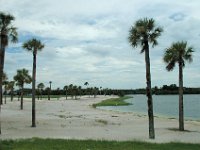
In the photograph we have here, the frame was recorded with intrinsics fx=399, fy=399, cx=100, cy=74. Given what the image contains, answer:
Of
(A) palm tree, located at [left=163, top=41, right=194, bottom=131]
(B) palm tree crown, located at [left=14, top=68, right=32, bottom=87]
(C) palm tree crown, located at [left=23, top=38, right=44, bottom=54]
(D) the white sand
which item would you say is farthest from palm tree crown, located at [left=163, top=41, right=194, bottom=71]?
(B) palm tree crown, located at [left=14, top=68, right=32, bottom=87]

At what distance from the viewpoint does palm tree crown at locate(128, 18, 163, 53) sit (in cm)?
3148

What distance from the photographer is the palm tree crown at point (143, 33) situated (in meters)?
31.5

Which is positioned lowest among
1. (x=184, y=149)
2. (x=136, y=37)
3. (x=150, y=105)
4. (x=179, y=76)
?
(x=184, y=149)

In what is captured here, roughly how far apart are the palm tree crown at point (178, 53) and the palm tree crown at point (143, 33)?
24.3 feet

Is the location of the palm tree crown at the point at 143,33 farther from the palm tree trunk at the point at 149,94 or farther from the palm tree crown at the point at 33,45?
the palm tree crown at the point at 33,45

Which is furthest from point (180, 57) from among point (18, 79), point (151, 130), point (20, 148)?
point (18, 79)

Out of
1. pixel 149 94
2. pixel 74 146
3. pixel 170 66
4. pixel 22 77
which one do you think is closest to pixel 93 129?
pixel 149 94

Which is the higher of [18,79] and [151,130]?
[18,79]

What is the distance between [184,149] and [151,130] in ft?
27.3

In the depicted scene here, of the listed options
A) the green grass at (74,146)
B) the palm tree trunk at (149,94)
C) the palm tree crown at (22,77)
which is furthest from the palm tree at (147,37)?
the palm tree crown at (22,77)

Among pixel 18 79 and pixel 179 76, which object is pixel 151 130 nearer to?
pixel 179 76

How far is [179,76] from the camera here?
39.4 m

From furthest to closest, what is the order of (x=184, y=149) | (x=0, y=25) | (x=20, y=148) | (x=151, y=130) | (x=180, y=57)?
(x=180, y=57) < (x=0, y=25) < (x=151, y=130) < (x=184, y=149) < (x=20, y=148)

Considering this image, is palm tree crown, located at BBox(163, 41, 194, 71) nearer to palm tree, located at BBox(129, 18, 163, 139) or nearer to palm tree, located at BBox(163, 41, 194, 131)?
palm tree, located at BBox(163, 41, 194, 131)
